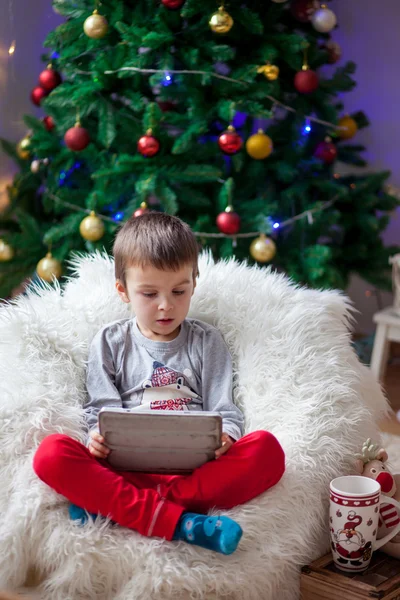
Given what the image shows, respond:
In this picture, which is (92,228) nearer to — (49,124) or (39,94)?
(49,124)

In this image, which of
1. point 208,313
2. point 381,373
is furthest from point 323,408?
point 381,373

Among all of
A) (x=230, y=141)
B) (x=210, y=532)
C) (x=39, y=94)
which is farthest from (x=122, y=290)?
(x=39, y=94)

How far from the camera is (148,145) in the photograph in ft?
8.04

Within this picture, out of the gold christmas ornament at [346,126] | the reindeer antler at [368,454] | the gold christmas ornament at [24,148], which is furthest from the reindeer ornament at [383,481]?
the gold christmas ornament at [24,148]

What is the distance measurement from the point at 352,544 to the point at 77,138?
64.3 inches

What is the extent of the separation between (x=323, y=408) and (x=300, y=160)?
1317 mm

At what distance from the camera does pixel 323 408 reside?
1657 millimetres

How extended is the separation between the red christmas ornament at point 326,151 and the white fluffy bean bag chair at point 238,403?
37.9 inches

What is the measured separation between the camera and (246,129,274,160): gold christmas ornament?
2549 millimetres

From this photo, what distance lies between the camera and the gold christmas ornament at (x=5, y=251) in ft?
9.20

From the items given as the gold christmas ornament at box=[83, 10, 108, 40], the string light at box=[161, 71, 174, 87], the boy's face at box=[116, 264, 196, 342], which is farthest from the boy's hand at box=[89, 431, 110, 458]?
the gold christmas ornament at box=[83, 10, 108, 40]

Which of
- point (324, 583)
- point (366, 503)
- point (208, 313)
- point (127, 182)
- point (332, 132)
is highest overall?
point (332, 132)

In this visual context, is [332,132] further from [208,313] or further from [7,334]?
[7,334]

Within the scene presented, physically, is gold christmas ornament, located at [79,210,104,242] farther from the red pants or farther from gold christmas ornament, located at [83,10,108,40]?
the red pants
